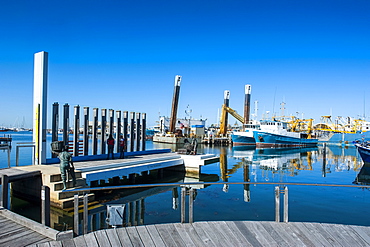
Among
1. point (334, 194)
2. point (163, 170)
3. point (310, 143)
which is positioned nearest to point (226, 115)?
point (310, 143)

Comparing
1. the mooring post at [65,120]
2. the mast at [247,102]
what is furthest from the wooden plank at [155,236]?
the mast at [247,102]

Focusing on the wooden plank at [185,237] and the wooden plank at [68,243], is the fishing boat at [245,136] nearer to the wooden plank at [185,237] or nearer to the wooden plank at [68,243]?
the wooden plank at [185,237]

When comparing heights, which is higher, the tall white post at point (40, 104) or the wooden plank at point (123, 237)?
the tall white post at point (40, 104)

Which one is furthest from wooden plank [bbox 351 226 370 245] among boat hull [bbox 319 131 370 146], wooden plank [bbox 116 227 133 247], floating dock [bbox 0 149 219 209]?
boat hull [bbox 319 131 370 146]

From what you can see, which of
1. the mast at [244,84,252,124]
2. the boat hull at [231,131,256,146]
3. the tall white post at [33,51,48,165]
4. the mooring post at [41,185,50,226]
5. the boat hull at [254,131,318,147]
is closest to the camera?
the mooring post at [41,185,50,226]

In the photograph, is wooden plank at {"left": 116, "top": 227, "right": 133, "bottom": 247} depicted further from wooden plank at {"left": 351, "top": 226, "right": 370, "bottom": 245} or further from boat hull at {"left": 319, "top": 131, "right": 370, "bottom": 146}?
boat hull at {"left": 319, "top": 131, "right": 370, "bottom": 146}

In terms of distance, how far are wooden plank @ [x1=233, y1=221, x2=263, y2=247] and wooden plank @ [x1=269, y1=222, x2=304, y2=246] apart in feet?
1.70

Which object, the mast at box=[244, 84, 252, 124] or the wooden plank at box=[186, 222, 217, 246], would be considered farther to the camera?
the mast at box=[244, 84, 252, 124]

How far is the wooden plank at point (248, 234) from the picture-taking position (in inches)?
191

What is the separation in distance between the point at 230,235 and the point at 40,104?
1112 cm

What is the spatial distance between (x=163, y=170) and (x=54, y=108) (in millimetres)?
8036

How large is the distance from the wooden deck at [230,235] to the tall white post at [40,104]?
929 centimetres

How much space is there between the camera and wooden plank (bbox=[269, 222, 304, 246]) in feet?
16.0

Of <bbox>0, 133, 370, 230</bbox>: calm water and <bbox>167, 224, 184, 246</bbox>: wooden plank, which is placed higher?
<bbox>167, 224, 184, 246</bbox>: wooden plank
